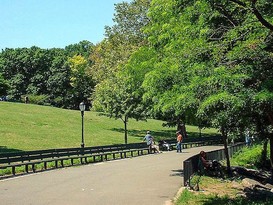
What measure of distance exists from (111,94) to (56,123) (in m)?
11.4

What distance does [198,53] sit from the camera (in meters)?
10.6

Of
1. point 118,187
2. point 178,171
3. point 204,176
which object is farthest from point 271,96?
point 178,171

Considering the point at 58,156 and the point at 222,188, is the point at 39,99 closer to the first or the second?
the point at 58,156

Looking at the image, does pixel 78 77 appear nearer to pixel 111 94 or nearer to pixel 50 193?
pixel 111 94

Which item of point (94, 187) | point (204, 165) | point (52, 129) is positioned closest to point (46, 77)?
point (52, 129)

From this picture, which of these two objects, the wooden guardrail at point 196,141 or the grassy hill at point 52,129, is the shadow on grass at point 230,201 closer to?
the grassy hill at point 52,129

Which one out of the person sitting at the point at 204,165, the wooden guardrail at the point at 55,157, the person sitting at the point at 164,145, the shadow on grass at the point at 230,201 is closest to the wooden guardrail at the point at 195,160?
the person sitting at the point at 204,165

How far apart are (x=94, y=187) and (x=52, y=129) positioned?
3091cm

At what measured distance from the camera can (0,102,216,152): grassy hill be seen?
119ft

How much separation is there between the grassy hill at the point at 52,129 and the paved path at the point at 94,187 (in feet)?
43.9

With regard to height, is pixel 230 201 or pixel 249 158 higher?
pixel 230 201

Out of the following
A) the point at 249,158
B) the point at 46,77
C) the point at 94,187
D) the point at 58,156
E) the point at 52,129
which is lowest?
the point at 249,158

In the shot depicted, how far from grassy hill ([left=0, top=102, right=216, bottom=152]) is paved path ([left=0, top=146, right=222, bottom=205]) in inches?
527

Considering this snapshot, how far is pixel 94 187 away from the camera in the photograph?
1502 cm
